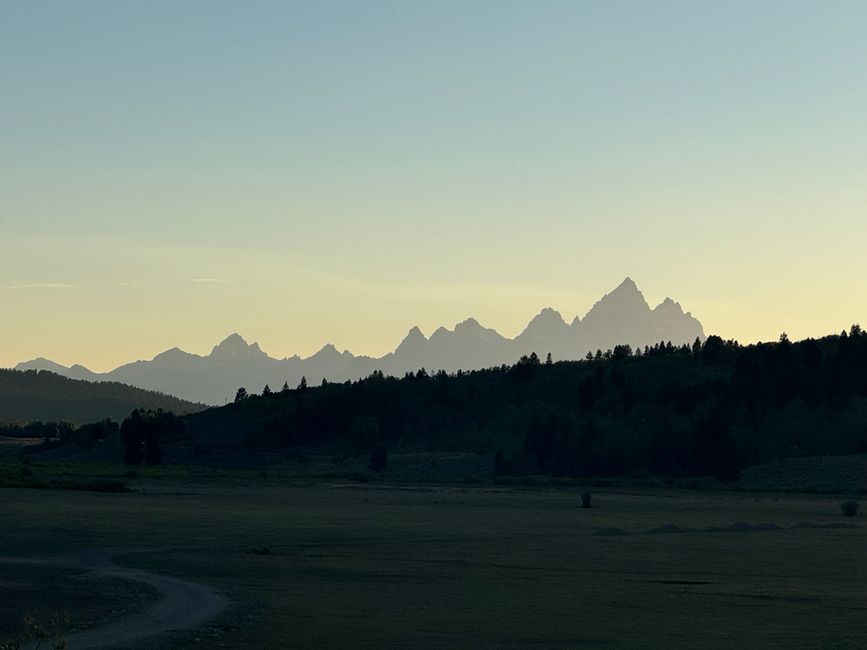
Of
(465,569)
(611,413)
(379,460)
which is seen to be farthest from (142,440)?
(465,569)

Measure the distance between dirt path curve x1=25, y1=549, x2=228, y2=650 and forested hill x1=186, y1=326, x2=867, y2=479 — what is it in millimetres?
88322

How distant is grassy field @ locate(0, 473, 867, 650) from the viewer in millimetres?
26719

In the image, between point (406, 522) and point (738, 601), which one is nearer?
point (738, 601)

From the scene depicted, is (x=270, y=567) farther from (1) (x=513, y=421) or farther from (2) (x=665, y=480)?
(1) (x=513, y=421)

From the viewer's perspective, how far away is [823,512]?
243 feet

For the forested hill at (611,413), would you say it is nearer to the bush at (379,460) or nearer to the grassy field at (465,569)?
the bush at (379,460)

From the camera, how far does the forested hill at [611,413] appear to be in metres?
130

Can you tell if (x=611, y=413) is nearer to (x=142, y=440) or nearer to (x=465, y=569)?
(x=142, y=440)

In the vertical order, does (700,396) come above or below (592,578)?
above

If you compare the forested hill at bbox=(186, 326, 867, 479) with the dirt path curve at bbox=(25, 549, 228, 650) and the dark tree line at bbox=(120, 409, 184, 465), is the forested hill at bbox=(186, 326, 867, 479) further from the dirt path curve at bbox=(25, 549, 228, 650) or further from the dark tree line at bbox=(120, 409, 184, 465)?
the dirt path curve at bbox=(25, 549, 228, 650)

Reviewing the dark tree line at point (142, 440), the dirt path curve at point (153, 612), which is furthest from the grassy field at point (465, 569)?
the dark tree line at point (142, 440)

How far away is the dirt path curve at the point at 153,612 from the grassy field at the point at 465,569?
24.5 inches

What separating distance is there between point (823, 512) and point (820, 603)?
1770 inches

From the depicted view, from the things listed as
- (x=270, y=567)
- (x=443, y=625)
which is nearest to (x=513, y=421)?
(x=270, y=567)
